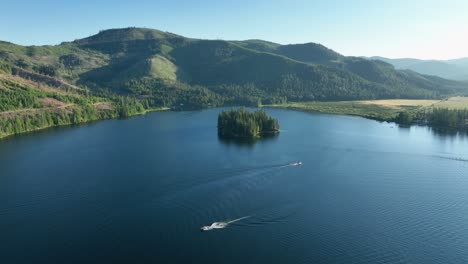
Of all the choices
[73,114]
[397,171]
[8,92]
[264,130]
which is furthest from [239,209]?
[8,92]

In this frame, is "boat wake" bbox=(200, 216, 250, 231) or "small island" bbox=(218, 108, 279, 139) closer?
"boat wake" bbox=(200, 216, 250, 231)

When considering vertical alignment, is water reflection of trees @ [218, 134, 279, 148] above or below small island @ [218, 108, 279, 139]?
below

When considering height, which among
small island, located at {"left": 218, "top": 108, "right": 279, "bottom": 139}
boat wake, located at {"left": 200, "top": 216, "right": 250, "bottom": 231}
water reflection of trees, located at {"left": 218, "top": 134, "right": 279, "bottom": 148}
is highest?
small island, located at {"left": 218, "top": 108, "right": 279, "bottom": 139}

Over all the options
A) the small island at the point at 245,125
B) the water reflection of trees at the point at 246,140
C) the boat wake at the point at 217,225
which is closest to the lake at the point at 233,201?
the boat wake at the point at 217,225

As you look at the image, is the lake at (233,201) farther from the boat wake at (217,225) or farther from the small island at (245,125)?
the small island at (245,125)

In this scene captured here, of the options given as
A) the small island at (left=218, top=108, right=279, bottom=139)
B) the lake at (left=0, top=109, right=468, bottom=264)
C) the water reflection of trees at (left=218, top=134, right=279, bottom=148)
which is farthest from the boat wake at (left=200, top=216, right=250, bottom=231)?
the small island at (left=218, top=108, right=279, bottom=139)

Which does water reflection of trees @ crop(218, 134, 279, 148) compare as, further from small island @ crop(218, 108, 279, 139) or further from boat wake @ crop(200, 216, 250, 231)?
boat wake @ crop(200, 216, 250, 231)
